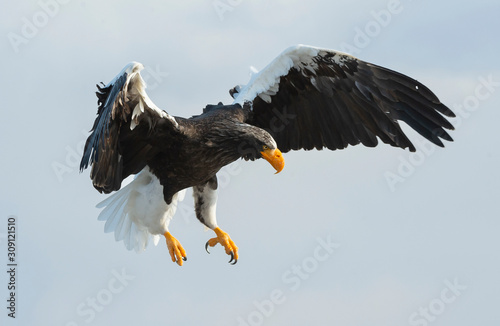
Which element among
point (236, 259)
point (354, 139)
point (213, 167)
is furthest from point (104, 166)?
point (354, 139)

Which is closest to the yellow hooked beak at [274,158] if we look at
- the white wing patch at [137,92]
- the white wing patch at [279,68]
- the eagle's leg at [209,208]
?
the white wing patch at [137,92]

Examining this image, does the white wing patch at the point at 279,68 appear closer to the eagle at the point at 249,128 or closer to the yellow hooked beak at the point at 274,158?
the eagle at the point at 249,128

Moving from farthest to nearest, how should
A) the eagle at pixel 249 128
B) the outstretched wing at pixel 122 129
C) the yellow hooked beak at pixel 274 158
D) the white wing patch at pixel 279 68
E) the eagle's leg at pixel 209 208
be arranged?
the eagle's leg at pixel 209 208
the white wing patch at pixel 279 68
the eagle at pixel 249 128
the yellow hooked beak at pixel 274 158
the outstretched wing at pixel 122 129

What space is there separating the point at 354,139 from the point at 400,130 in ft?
1.52

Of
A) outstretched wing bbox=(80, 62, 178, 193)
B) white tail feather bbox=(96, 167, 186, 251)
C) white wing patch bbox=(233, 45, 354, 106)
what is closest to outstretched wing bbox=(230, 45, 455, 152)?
white wing patch bbox=(233, 45, 354, 106)

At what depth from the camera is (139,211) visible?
9.85 metres

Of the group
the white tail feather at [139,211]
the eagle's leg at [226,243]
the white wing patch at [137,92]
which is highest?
the white wing patch at [137,92]

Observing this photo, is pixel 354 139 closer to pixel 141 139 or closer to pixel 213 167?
pixel 213 167

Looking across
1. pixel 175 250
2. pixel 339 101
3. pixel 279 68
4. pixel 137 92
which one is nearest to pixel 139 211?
pixel 175 250

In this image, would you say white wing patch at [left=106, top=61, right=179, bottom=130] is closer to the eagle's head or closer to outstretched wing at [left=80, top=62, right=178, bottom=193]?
outstretched wing at [left=80, top=62, right=178, bottom=193]

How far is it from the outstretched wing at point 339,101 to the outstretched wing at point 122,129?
108 cm

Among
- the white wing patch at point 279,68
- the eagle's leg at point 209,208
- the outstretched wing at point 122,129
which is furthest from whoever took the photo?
the eagle's leg at point 209,208

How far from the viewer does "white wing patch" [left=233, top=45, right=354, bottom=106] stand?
9586 millimetres

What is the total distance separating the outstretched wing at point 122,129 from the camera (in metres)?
8.45
